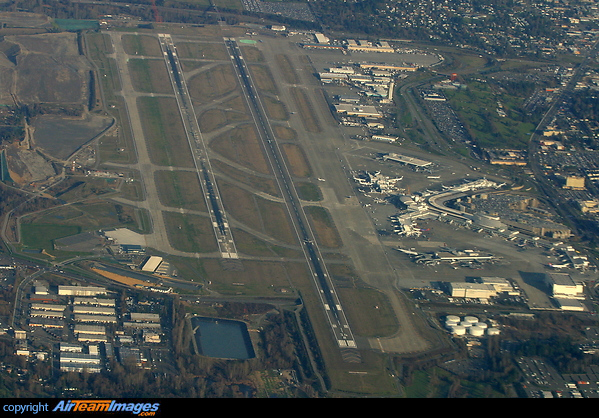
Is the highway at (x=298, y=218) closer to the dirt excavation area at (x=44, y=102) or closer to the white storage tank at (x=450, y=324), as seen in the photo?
the white storage tank at (x=450, y=324)

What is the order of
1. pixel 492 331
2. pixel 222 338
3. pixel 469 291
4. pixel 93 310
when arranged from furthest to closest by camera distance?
pixel 469 291
pixel 492 331
pixel 93 310
pixel 222 338

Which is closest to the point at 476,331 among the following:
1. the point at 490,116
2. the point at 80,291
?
the point at 80,291

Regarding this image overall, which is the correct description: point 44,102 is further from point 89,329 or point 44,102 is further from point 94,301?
point 89,329

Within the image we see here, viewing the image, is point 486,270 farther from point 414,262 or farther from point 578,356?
point 578,356

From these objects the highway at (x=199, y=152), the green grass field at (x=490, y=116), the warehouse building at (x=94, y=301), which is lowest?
the green grass field at (x=490, y=116)

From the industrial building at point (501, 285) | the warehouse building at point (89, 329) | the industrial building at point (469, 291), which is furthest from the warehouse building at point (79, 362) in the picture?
the industrial building at point (501, 285)

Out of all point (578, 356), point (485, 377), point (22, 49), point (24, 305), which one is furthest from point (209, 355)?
point (22, 49)
